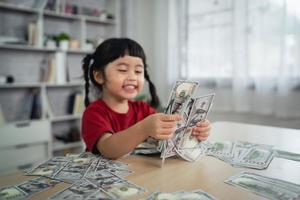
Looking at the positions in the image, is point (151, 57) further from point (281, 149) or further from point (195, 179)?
point (195, 179)

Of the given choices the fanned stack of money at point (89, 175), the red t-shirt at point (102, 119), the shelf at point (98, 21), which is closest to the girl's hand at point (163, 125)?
the fanned stack of money at point (89, 175)

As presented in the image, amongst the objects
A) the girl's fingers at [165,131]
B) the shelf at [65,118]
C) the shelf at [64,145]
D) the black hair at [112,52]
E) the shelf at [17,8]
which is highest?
the shelf at [17,8]

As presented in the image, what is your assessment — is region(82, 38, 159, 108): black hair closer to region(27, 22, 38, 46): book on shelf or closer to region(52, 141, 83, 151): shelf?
region(27, 22, 38, 46): book on shelf

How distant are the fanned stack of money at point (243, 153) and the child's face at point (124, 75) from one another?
317mm

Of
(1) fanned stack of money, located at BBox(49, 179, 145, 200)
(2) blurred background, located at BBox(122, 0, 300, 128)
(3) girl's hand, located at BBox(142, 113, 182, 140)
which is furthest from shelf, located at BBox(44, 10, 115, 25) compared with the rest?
(1) fanned stack of money, located at BBox(49, 179, 145, 200)

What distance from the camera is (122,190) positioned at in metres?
0.55

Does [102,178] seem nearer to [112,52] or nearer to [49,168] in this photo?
[49,168]

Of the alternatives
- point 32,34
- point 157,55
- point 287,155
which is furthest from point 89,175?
point 157,55

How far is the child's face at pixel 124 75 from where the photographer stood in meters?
0.92

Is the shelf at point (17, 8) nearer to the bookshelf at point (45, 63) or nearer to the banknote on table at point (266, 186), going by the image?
the bookshelf at point (45, 63)

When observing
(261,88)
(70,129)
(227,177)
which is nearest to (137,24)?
(70,129)

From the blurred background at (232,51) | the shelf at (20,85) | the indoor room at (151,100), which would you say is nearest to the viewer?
the indoor room at (151,100)

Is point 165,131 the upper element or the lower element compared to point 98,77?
lower

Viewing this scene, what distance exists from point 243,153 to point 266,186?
0.26m
